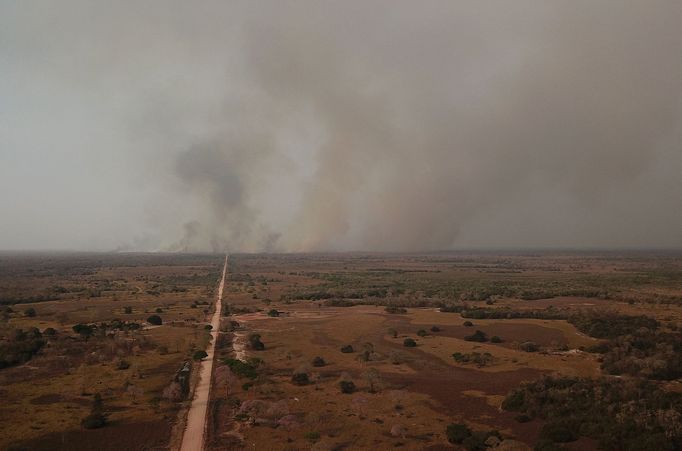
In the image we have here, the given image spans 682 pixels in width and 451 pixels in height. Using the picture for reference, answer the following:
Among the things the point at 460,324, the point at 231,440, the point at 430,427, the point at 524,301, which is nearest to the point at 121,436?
the point at 231,440

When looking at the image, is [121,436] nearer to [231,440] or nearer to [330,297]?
[231,440]

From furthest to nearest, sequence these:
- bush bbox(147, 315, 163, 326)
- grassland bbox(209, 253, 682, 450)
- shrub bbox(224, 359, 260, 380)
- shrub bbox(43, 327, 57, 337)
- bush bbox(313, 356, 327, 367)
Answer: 1. bush bbox(147, 315, 163, 326)
2. shrub bbox(43, 327, 57, 337)
3. bush bbox(313, 356, 327, 367)
4. shrub bbox(224, 359, 260, 380)
5. grassland bbox(209, 253, 682, 450)

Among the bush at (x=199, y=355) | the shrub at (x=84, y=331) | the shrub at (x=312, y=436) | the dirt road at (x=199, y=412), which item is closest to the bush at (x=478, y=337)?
the dirt road at (x=199, y=412)

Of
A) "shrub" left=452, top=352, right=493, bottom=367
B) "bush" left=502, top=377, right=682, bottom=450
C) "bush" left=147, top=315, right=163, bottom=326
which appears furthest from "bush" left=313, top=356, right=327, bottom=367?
"bush" left=147, top=315, right=163, bottom=326

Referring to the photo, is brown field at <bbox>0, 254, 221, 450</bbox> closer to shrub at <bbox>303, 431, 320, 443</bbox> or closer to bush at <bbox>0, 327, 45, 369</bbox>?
bush at <bbox>0, 327, 45, 369</bbox>

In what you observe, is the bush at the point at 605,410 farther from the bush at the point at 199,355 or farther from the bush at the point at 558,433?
the bush at the point at 199,355

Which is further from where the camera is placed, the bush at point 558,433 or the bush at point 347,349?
the bush at point 347,349

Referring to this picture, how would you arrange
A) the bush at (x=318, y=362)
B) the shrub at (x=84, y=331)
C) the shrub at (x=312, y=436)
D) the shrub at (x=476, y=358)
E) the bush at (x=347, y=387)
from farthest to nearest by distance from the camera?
the shrub at (x=84, y=331) → the shrub at (x=476, y=358) → the bush at (x=318, y=362) → the bush at (x=347, y=387) → the shrub at (x=312, y=436)
